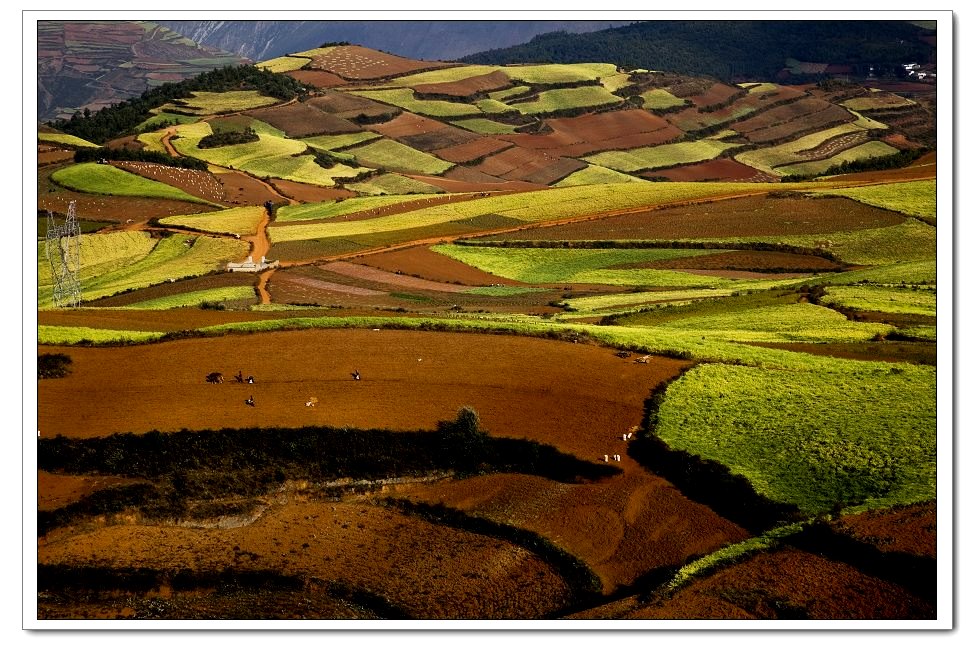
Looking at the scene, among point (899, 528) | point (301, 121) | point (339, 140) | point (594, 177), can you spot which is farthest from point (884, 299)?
point (301, 121)

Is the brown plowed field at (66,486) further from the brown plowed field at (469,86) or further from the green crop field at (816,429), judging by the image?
the brown plowed field at (469,86)

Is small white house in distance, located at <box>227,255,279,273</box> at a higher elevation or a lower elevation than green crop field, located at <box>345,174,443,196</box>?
lower

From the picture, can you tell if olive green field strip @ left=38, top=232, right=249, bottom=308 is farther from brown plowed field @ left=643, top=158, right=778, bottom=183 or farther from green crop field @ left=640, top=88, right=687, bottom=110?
green crop field @ left=640, top=88, right=687, bottom=110

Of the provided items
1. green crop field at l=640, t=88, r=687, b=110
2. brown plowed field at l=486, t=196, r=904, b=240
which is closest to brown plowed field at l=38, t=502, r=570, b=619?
brown plowed field at l=486, t=196, r=904, b=240

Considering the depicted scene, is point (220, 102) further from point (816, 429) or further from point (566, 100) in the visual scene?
point (816, 429)

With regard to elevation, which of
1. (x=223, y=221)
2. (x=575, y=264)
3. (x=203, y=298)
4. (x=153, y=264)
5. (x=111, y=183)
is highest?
(x=111, y=183)
